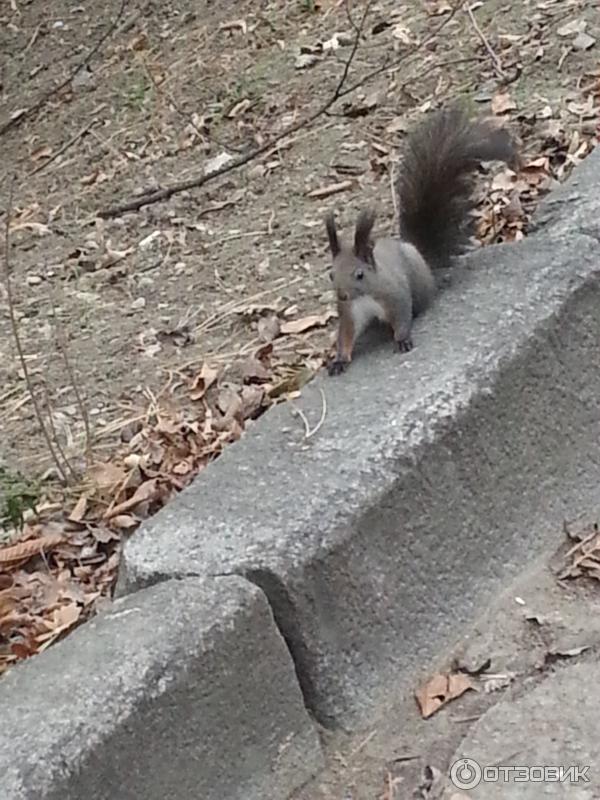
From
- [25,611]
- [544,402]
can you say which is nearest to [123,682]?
[25,611]

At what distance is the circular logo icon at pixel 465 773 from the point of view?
7.71ft

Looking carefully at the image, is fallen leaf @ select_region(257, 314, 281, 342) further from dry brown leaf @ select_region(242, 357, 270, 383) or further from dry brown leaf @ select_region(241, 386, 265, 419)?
dry brown leaf @ select_region(241, 386, 265, 419)

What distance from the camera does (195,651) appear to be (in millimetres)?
2234

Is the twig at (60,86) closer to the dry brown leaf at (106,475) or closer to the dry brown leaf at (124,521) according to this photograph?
the dry brown leaf at (106,475)

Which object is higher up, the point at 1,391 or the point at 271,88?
the point at 271,88

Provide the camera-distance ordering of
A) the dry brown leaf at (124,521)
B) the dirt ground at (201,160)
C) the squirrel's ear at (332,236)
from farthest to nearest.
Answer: the dirt ground at (201,160)
the dry brown leaf at (124,521)
the squirrel's ear at (332,236)

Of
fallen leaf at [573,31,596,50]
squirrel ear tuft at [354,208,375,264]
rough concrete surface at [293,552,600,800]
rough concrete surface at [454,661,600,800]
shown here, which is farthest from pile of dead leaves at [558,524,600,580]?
fallen leaf at [573,31,596,50]

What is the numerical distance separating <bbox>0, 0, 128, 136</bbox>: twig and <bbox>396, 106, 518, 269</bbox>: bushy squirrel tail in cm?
276

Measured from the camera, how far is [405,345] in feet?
9.80

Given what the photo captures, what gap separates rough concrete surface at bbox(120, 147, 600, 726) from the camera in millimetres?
2467

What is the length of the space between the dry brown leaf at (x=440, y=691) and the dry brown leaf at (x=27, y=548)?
0.96 meters

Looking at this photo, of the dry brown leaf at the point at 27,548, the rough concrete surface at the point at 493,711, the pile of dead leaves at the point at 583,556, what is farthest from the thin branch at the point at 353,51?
the rough concrete surface at the point at 493,711

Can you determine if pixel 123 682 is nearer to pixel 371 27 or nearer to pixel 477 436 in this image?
pixel 477 436

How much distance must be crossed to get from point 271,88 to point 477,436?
99.1 inches
